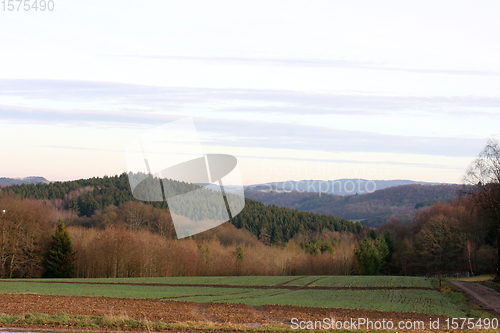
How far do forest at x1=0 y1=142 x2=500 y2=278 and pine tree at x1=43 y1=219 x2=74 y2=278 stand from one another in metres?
0.15

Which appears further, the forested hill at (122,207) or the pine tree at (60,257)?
the forested hill at (122,207)

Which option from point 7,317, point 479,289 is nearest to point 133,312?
point 7,317

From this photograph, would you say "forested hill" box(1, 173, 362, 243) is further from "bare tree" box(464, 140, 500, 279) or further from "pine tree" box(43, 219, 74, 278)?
"bare tree" box(464, 140, 500, 279)

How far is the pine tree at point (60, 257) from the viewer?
202 ft

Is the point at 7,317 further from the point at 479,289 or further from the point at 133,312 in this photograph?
the point at 479,289

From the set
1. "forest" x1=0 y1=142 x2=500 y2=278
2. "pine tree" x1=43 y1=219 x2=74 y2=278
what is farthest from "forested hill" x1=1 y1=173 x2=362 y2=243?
"pine tree" x1=43 y1=219 x2=74 y2=278

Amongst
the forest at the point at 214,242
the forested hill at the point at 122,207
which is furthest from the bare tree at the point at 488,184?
the forested hill at the point at 122,207

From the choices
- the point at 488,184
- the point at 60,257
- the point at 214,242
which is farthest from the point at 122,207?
the point at 488,184

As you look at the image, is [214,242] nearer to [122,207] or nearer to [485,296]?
[122,207]

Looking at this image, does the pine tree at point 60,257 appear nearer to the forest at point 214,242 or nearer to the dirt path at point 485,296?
the forest at point 214,242

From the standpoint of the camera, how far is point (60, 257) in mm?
62312

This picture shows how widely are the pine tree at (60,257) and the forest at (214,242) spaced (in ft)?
0.48

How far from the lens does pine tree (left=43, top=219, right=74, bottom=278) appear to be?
6144 cm

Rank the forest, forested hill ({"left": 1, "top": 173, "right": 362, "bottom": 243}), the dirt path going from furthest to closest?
forested hill ({"left": 1, "top": 173, "right": 362, "bottom": 243}) → the forest → the dirt path
